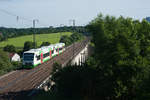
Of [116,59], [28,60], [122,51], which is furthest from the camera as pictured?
[28,60]

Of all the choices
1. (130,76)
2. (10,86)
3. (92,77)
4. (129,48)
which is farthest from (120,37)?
(10,86)

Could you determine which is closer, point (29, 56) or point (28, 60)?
point (29, 56)

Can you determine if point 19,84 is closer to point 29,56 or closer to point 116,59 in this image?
point 29,56

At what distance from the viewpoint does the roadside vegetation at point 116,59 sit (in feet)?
57.5

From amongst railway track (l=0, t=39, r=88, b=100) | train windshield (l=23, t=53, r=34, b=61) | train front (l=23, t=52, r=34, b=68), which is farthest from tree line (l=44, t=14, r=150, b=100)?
train front (l=23, t=52, r=34, b=68)

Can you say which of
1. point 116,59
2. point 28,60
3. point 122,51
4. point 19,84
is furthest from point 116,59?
point 28,60

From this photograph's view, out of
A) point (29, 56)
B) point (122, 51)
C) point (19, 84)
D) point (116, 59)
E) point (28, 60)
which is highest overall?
Answer: point (122, 51)

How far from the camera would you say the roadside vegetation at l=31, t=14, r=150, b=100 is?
57.5 feet

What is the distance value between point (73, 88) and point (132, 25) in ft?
27.5

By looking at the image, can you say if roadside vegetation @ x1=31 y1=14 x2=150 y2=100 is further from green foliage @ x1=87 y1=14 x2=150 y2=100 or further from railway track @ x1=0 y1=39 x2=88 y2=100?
railway track @ x1=0 y1=39 x2=88 y2=100

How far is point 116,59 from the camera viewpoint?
18.0 m

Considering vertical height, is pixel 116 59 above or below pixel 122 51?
below

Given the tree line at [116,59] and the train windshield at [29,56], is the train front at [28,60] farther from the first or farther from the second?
the tree line at [116,59]

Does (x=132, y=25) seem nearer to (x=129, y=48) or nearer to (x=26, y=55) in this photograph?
(x=129, y=48)
